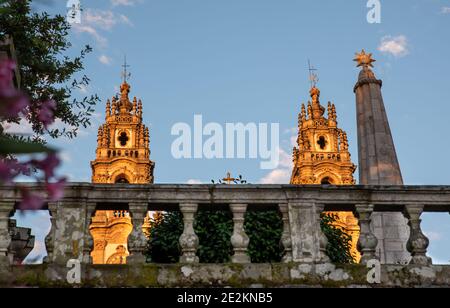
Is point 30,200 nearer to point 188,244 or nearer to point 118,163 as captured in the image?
point 188,244

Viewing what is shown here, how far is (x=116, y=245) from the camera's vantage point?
5200cm

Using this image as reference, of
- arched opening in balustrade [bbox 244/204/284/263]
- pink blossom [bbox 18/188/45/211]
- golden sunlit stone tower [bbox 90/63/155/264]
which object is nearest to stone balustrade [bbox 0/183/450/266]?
pink blossom [bbox 18/188/45/211]

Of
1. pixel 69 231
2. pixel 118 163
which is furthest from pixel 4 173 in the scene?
pixel 118 163

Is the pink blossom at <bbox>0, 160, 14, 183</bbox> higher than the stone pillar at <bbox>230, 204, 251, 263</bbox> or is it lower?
lower

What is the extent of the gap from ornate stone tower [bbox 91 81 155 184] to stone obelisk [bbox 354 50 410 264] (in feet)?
132

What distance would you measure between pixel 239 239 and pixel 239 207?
393 mm

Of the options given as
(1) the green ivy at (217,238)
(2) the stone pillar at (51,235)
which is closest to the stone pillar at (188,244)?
(2) the stone pillar at (51,235)

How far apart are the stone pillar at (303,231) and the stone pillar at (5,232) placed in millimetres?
3120

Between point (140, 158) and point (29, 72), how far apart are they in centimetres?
4506

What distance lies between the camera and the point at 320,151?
6034 centimetres

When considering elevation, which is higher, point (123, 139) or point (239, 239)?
point (123, 139)

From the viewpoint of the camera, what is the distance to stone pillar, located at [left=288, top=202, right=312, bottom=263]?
20.3 feet

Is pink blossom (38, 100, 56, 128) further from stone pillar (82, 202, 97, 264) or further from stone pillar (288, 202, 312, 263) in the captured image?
stone pillar (288, 202, 312, 263)
